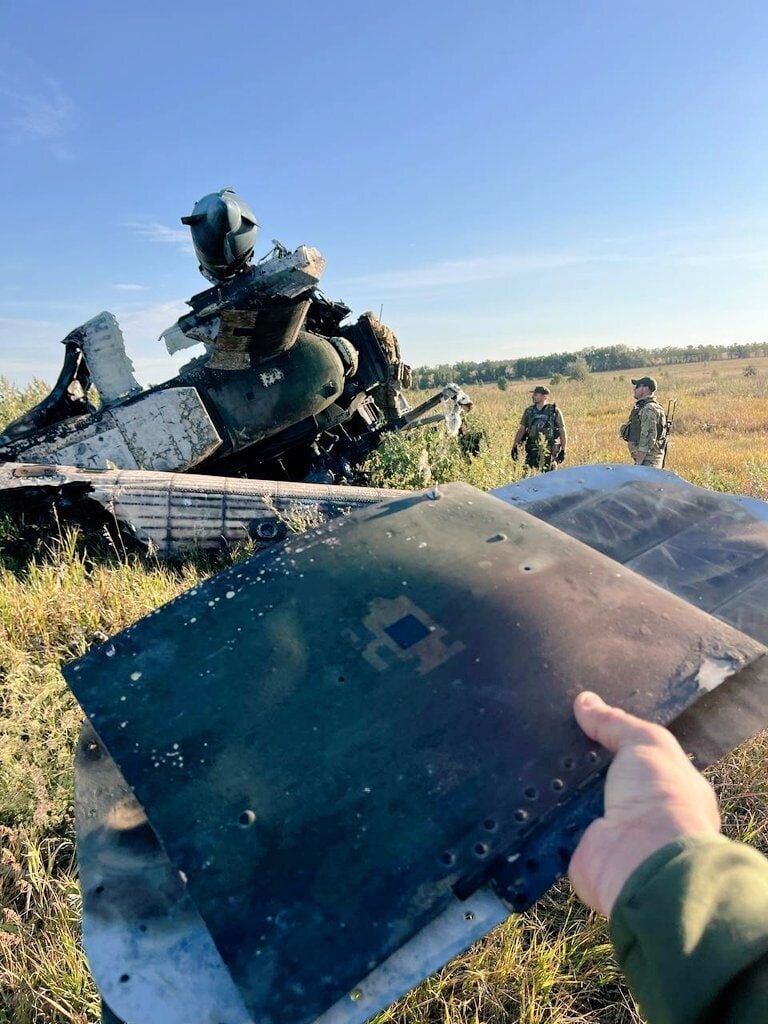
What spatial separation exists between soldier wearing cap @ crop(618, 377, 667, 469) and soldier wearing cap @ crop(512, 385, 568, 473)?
0.87 meters

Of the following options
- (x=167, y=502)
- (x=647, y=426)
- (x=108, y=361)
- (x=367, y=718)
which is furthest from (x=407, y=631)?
(x=647, y=426)

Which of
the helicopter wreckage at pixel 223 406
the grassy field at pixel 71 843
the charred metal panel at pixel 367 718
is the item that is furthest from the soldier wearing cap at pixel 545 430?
the charred metal panel at pixel 367 718

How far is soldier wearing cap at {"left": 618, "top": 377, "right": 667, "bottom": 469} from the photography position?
7.52m

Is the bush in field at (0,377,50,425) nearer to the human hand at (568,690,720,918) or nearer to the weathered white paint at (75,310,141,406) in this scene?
the weathered white paint at (75,310,141,406)

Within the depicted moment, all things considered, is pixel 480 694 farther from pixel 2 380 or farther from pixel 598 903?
pixel 2 380

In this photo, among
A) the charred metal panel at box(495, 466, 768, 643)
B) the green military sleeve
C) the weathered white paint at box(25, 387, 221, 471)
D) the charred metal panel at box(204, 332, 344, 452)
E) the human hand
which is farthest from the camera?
the charred metal panel at box(204, 332, 344, 452)

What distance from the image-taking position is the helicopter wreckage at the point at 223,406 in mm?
4371

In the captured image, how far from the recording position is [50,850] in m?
2.19

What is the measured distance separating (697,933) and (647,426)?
7.43 meters

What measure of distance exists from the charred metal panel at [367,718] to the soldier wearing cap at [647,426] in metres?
6.20

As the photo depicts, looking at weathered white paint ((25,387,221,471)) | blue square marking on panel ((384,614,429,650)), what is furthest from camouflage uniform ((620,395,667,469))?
blue square marking on panel ((384,614,429,650))

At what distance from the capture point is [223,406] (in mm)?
5570

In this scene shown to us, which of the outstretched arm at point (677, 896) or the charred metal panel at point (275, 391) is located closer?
the outstretched arm at point (677, 896)

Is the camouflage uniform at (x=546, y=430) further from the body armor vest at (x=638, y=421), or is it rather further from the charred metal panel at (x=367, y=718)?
the charred metal panel at (x=367, y=718)
